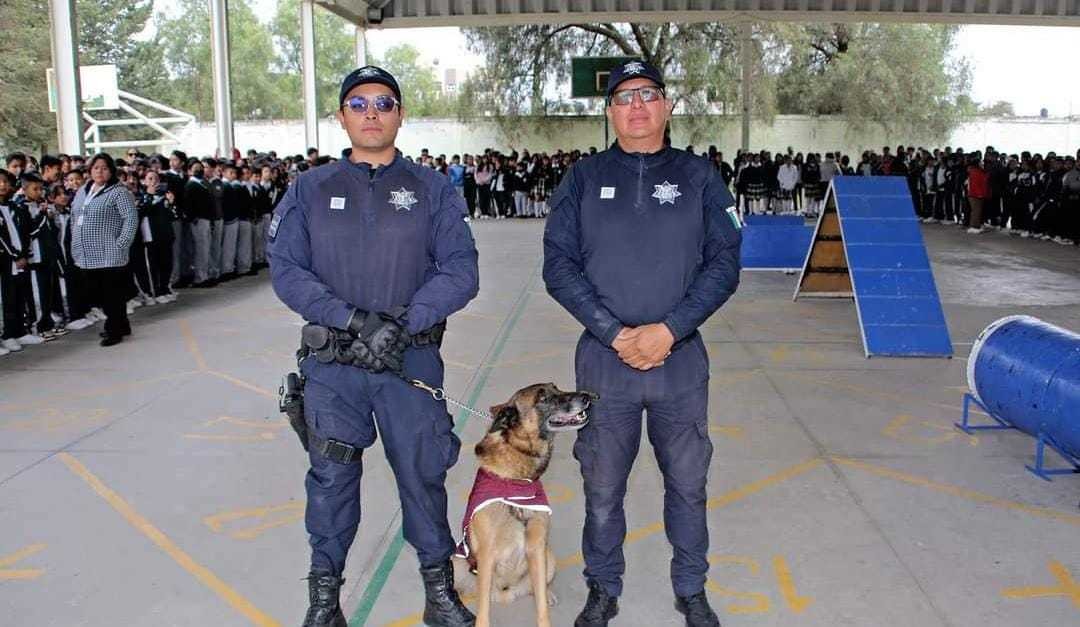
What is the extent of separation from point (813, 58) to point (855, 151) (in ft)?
12.9

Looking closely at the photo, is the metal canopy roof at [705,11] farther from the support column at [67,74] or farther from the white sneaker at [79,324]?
the white sneaker at [79,324]

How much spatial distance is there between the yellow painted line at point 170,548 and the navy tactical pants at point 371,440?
531 mm

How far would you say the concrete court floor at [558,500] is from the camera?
3.88 metres

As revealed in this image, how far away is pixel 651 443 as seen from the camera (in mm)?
3502

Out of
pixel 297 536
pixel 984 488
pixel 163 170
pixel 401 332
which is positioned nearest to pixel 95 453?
pixel 297 536

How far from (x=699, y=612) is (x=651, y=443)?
68 cm

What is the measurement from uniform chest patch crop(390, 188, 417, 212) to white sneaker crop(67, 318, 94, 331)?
7886 mm

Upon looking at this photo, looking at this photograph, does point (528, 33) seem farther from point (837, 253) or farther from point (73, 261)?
point (73, 261)

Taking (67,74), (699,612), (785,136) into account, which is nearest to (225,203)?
(67,74)

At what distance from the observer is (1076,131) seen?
32969 millimetres

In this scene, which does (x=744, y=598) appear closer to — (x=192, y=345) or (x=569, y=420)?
(x=569, y=420)

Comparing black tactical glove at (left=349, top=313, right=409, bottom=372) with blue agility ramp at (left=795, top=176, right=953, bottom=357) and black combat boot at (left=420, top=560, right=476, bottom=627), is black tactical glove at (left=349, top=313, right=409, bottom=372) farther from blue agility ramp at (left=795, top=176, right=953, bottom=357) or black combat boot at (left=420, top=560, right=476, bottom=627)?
blue agility ramp at (left=795, top=176, right=953, bottom=357)

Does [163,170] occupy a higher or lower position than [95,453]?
higher

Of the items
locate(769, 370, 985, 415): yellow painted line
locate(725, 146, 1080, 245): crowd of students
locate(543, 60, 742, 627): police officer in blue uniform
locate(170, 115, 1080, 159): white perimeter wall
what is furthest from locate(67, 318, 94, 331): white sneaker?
locate(170, 115, 1080, 159): white perimeter wall
